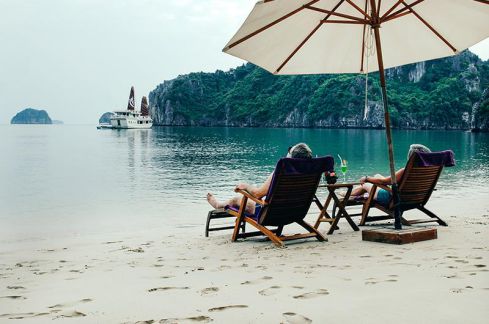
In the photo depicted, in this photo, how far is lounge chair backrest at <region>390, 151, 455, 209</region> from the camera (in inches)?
267

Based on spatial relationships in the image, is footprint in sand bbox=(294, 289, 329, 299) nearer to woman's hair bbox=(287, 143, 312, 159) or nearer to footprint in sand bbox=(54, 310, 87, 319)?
footprint in sand bbox=(54, 310, 87, 319)

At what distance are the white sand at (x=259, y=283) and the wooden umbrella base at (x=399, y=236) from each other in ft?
0.37

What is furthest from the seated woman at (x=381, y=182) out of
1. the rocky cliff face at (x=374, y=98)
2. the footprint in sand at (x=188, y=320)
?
the rocky cliff face at (x=374, y=98)

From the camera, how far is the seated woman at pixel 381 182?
7.05 metres

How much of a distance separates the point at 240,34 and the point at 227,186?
1584 centimetres

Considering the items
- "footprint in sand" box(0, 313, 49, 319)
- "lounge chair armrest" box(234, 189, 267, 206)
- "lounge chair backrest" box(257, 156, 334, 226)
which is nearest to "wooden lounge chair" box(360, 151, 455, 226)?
"lounge chair backrest" box(257, 156, 334, 226)

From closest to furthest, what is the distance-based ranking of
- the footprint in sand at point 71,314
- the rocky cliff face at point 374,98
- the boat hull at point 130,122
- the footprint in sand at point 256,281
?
the footprint in sand at point 71,314 → the footprint in sand at point 256,281 → the rocky cliff face at point 374,98 → the boat hull at point 130,122

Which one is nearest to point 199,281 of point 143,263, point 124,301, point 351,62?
point 124,301

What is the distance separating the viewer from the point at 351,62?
7.46 metres

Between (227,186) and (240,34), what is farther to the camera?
(227,186)

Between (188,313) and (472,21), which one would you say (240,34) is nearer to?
(472,21)

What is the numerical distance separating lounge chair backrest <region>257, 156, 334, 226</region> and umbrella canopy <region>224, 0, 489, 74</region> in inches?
57.9

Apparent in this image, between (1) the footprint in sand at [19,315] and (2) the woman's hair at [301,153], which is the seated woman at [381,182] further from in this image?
(1) the footprint in sand at [19,315]

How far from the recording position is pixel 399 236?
5.73m
